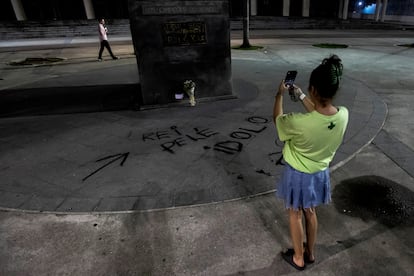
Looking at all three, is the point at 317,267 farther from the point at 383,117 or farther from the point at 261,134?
the point at 383,117

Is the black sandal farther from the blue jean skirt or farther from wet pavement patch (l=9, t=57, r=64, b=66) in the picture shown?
wet pavement patch (l=9, t=57, r=64, b=66)

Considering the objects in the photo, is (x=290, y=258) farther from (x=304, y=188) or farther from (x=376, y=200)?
(x=376, y=200)

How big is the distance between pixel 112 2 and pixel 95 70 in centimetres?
2438

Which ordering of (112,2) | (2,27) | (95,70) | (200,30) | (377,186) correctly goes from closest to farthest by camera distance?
(377,186)
(200,30)
(95,70)
(2,27)
(112,2)

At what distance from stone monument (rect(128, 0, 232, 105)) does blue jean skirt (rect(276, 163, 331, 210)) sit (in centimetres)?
563

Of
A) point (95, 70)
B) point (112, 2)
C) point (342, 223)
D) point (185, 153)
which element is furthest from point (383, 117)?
point (112, 2)

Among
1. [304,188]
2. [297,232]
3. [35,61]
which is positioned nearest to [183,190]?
[297,232]

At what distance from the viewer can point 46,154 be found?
531 centimetres

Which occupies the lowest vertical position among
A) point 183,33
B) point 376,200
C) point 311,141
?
point 376,200

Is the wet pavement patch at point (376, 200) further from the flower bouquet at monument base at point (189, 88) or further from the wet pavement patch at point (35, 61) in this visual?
the wet pavement patch at point (35, 61)

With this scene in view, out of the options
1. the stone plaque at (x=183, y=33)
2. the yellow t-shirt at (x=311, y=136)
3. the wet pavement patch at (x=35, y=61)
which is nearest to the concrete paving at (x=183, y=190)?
the yellow t-shirt at (x=311, y=136)

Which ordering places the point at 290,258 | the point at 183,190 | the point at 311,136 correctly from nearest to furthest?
the point at 311,136
the point at 290,258
the point at 183,190

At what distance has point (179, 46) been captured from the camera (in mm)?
7316

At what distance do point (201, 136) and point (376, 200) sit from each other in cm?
327
